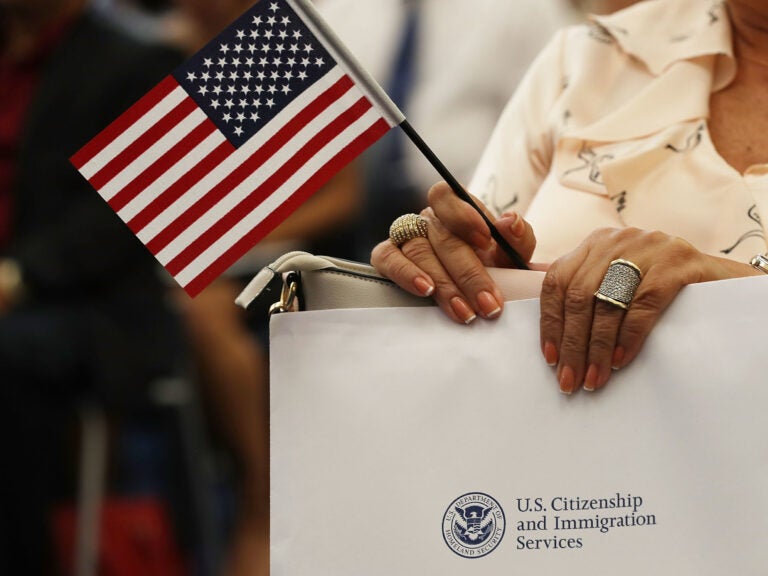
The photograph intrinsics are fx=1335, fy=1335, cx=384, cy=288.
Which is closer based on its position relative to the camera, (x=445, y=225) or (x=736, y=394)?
(x=736, y=394)

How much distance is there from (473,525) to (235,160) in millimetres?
428

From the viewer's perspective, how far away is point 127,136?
1.33 meters

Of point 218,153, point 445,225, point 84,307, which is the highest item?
point 218,153

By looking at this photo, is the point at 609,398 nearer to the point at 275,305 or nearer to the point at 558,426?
the point at 558,426

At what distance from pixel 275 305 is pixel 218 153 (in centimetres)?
16

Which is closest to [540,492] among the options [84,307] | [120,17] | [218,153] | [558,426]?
[558,426]

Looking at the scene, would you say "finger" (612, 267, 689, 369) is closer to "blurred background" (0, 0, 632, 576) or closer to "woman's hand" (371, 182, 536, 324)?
"woman's hand" (371, 182, 536, 324)

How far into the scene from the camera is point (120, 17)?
4168 millimetres

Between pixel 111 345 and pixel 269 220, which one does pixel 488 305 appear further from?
pixel 111 345

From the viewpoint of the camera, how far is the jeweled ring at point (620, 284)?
1162 millimetres

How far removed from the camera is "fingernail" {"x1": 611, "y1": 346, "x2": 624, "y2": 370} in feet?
3.83

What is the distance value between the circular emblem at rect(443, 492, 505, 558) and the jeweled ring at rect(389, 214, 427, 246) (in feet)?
0.86

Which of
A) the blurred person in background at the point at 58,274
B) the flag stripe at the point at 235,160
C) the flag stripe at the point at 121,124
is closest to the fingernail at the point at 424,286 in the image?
the flag stripe at the point at 235,160

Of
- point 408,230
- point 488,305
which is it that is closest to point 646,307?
point 488,305
